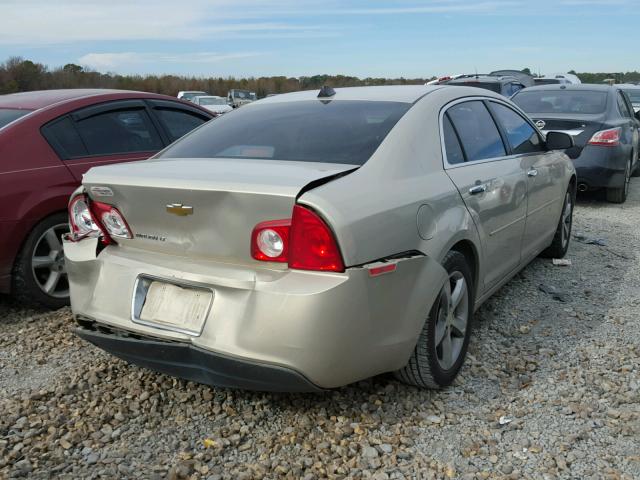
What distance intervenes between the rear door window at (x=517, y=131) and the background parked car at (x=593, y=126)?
2751 mm

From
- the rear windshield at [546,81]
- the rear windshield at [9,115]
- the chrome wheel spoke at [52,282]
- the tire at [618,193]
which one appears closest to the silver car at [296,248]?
the chrome wheel spoke at [52,282]

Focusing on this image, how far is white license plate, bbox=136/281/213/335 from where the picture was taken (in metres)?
2.62

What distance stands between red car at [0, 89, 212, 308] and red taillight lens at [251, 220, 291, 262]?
2329mm

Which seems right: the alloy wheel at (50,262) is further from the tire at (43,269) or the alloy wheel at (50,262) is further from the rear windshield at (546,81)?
the rear windshield at (546,81)

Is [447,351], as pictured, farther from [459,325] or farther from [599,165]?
[599,165]

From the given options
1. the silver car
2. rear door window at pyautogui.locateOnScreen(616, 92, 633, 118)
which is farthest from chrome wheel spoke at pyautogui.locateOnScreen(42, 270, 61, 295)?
rear door window at pyautogui.locateOnScreen(616, 92, 633, 118)

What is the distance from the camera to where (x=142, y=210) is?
9.22ft

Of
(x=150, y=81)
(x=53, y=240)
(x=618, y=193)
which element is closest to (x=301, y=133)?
(x=53, y=240)

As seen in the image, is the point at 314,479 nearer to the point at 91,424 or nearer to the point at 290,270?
the point at 290,270

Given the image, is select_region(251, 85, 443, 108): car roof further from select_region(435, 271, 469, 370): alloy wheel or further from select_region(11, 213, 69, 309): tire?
select_region(11, 213, 69, 309): tire

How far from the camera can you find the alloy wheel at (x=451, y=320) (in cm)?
316

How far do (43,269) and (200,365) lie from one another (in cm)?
234

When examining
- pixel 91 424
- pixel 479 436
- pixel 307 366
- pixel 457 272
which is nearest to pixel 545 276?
pixel 457 272

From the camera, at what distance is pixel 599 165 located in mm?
8016
